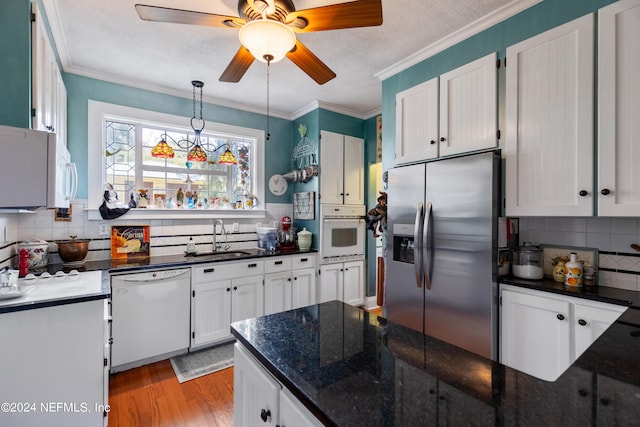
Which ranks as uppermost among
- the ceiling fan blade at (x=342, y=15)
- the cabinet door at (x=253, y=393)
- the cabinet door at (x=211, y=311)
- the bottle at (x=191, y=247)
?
the ceiling fan blade at (x=342, y=15)

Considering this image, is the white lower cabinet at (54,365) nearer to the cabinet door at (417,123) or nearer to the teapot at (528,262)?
the cabinet door at (417,123)

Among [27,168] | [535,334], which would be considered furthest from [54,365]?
[535,334]

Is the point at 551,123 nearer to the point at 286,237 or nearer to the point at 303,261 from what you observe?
the point at 303,261

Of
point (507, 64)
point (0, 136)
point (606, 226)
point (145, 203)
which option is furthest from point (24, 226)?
point (606, 226)

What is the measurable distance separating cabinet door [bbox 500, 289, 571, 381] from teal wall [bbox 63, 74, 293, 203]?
114 inches

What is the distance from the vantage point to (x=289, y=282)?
11.2ft

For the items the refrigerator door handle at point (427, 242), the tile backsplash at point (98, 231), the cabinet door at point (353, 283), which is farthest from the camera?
the cabinet door at point (353, 283)

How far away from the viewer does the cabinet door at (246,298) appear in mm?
3023

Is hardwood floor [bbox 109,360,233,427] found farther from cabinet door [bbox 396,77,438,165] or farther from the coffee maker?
cabinet door [bbox 396,77,438,165]

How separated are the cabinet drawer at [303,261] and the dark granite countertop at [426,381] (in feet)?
7.63

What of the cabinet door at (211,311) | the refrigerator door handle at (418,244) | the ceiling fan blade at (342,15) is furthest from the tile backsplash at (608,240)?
the cabinet door at (211,311)

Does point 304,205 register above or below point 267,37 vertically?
below

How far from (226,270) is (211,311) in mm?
404

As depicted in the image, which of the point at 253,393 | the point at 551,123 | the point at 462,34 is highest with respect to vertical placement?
the point at 462,34
